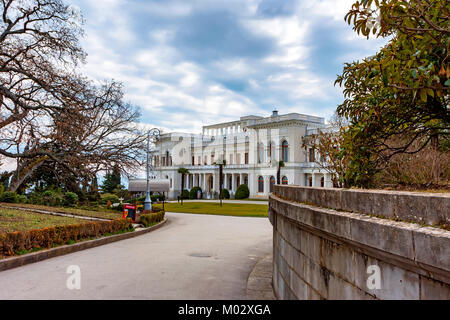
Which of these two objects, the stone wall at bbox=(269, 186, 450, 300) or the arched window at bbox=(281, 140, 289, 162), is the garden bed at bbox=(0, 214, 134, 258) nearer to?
the stone wall at bbox=(269, 186, 450, 300)

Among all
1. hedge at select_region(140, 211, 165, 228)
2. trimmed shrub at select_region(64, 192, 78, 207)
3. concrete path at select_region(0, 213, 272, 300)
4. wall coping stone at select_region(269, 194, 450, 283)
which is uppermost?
wall coping stone at select_region(269, 194, 450, 283)

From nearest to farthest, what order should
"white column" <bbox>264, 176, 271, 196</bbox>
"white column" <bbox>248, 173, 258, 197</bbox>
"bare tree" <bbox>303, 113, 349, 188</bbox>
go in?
"bare tree" <bbox>303, 113, 349, 188</bbox>, "white column" <bbox>264, 176, 271, 196</bbox>, "white column" <bbox>248, 173, 258, 197</bbox>

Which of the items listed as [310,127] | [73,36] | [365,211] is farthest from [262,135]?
[365,211]

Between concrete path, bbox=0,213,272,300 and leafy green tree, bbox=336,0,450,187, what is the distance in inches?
160

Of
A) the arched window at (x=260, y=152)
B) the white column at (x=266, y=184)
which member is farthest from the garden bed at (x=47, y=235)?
the arched window at (x=260, y=152)

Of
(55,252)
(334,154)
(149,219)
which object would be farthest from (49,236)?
(334,154)

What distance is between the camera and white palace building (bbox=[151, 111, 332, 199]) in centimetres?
5941

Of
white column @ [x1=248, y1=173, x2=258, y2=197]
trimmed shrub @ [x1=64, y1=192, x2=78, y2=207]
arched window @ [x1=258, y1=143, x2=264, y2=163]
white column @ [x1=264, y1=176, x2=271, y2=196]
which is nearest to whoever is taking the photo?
trimmed shrub @ [x1=64, y1=192, x2=78, y2=207]

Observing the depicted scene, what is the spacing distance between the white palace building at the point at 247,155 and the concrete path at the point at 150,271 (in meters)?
37.3

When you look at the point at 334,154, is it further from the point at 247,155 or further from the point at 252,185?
the point at 247,155

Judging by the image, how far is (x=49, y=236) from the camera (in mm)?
12617

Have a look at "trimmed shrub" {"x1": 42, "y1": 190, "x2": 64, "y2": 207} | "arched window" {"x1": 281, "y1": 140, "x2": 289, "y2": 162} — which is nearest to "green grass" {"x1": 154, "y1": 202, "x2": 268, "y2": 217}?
"trimmed shrub" {"x1": 42, "y1": 190, "x2": 64, "y2": 207}

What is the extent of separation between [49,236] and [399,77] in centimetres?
1177

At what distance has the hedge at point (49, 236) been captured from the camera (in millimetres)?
10984
